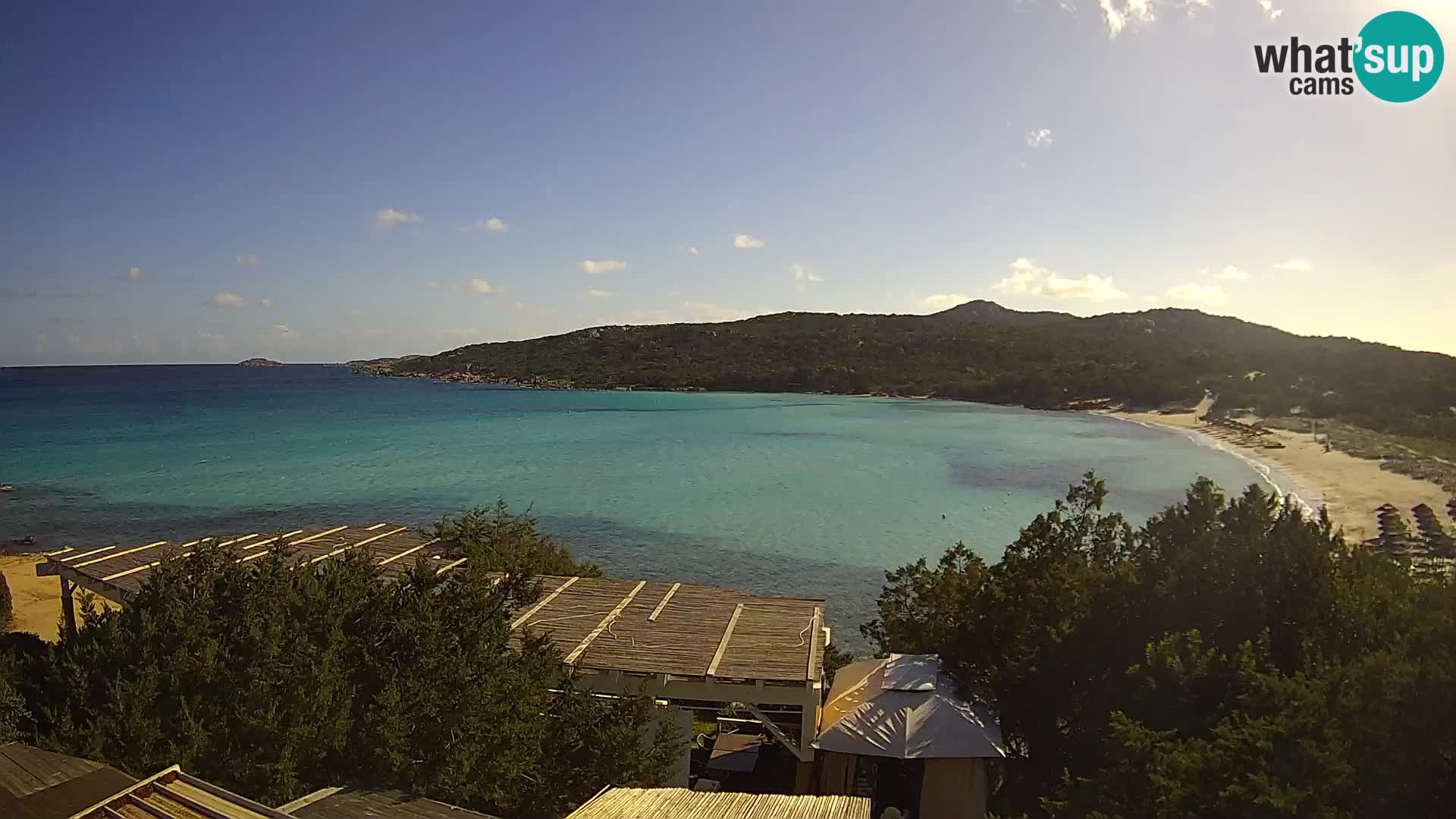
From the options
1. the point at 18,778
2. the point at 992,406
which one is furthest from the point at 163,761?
the point at 992,406

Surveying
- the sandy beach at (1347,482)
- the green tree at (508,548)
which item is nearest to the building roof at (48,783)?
the green tree at (508,548)

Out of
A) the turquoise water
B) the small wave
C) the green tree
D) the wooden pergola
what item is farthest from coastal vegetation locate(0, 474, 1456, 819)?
the turquoise water

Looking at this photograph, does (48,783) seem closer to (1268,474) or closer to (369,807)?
(369,807)

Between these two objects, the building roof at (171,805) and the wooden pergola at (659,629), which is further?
the wooden pergola at (659,629)

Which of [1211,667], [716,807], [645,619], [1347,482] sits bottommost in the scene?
[1347,482]

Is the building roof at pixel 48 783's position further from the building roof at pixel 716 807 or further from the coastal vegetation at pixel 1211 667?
the coastal vegetation at pixel 1211 667

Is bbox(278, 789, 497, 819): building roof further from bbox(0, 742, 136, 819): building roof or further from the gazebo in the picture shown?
the gazebo

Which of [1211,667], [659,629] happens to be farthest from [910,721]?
[659,629]
